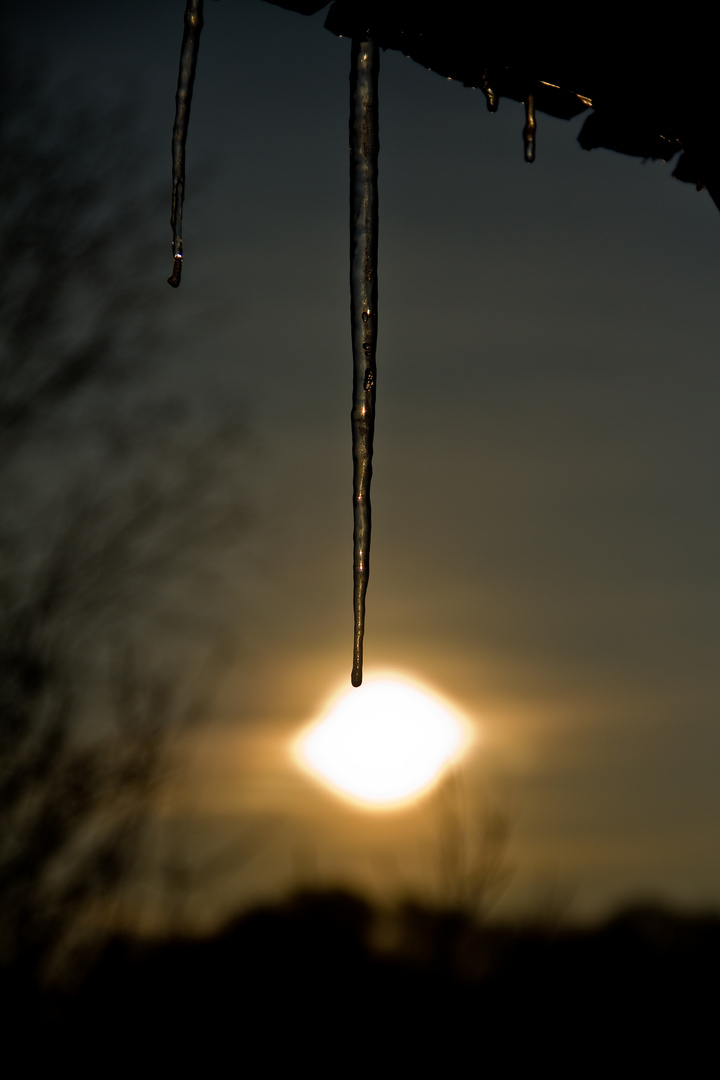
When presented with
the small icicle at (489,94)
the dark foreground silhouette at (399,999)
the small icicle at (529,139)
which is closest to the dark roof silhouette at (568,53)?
the small icicle at (489,94)

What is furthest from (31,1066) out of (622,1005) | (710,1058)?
(710,1058)

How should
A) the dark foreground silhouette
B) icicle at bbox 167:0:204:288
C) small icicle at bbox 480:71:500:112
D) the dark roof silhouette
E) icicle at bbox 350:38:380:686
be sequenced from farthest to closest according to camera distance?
1. the dark foreground silhouette
2. icicle at bbox 167:0:204:288
3. icicle at bbox 350:38:380:686
4. small icicle at bbox 480:71:500:112
5. the dark roof silhouette

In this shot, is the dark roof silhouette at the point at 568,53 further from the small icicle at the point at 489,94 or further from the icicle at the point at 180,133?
the icicle at the point at 180,133

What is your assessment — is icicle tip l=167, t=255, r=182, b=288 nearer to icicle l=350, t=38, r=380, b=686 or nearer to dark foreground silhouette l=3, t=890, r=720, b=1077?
icicle l=350, t=38, r=380, b=686

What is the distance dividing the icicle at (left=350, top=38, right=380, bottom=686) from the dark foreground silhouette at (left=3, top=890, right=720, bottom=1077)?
8.08 m

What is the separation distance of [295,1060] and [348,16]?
87.7 feet

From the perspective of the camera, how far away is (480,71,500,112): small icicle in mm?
1672

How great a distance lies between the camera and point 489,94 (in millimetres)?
1763

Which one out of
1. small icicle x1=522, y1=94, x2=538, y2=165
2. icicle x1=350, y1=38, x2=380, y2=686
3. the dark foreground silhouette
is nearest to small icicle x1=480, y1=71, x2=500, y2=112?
icicle x1=350, y1=38, x2=380, y2=686

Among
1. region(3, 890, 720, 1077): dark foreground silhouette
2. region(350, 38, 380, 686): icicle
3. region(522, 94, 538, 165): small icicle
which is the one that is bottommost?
region(3, 890, 720, 1077): dark foreground silhouette

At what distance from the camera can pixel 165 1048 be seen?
17172 millimetres

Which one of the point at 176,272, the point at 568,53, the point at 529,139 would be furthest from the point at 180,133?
the point at 568,53

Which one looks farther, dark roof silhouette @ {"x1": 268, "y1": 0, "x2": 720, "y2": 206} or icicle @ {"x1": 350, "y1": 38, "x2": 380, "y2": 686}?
icicle @ {"x1": 350, "y1": 38, "x2": 380, "y2": 686}

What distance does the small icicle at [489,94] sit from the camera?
65.8 inches
